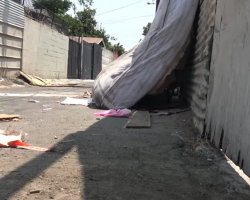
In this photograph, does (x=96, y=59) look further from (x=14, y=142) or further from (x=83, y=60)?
(x=14, y=142)

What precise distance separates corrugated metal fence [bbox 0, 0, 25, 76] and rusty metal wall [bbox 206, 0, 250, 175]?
9.80m

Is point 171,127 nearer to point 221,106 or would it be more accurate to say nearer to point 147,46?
point 221,106

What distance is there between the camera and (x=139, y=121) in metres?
4.86

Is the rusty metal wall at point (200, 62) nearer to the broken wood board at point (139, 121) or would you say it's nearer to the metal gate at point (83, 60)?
the broken wood board at point (139, 121)

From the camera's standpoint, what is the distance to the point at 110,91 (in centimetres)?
635

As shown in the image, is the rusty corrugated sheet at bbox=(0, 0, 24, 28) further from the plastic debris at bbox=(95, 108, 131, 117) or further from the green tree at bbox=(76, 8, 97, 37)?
the green tree at bbox=(76, 8, 97, 37)

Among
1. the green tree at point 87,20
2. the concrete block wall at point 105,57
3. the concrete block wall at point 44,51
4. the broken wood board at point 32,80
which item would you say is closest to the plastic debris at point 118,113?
the broken wood board at point 32,80

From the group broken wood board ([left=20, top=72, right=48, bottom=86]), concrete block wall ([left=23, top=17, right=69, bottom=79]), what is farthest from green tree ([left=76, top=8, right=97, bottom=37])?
broken wood board ([left=20, top=72, right=48, bottom=86])

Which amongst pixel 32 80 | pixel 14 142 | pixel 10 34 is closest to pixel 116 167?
pixel 14 142

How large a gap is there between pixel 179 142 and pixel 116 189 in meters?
1.58

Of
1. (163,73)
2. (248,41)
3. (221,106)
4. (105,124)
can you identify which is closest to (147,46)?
(163,73)

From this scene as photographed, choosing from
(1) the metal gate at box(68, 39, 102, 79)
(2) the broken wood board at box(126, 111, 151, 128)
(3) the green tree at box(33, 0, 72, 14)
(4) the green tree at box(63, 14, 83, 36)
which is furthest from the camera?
(3) the green tree at box(33, 0, 72, 14)

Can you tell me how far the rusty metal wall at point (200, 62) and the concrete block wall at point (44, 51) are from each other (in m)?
8.84

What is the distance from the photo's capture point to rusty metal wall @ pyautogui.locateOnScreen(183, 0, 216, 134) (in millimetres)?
4201
